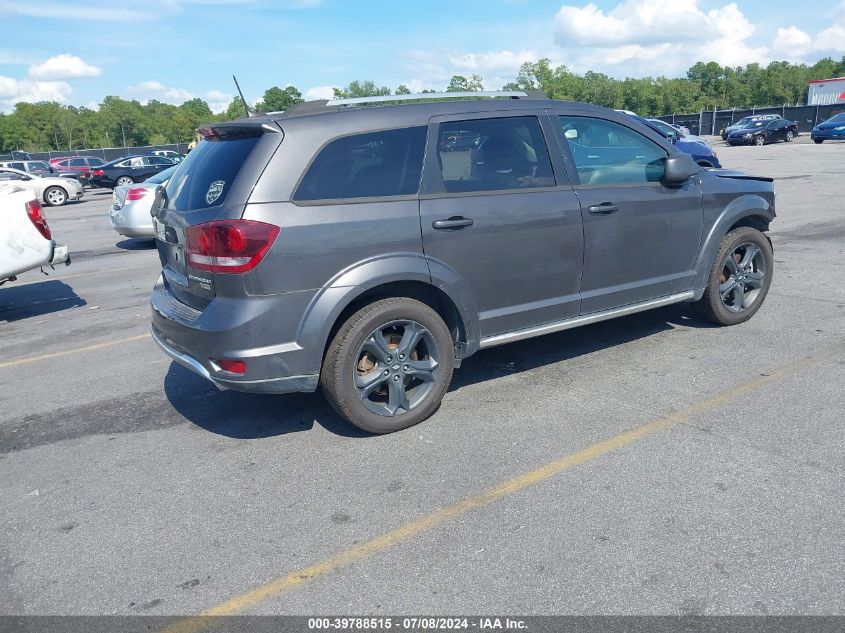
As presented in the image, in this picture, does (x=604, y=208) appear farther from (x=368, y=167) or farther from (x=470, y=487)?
(x=470, y=487)

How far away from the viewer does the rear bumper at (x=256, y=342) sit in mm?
3787

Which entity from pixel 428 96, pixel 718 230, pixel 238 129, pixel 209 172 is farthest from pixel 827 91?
pixel 209 172

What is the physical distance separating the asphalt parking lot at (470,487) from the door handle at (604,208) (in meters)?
1.14

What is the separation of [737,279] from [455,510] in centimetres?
373

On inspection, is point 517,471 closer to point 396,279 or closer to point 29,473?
point 396,279

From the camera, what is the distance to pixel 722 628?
254 centimetres

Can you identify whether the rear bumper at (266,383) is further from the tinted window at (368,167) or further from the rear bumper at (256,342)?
the tinted window at (368,167)

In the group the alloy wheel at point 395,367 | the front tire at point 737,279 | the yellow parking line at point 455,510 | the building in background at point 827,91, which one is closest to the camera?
the yellow parking line at point 455,510

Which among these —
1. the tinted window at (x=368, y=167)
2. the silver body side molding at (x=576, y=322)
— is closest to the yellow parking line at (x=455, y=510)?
the silver body side molding at (x=576, y=322)

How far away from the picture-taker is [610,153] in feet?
16.6

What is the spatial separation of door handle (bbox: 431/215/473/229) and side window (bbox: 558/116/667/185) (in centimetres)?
102

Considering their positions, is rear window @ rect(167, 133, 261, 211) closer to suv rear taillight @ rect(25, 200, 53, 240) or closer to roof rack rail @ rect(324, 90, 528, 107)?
roof rack rail @ rect(324, 90, 528, 107)

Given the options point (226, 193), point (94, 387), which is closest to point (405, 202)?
point (226, 193)

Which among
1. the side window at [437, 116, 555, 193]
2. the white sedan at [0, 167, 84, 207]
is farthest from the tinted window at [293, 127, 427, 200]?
the white sedan at [0, 167, 84, 207]
